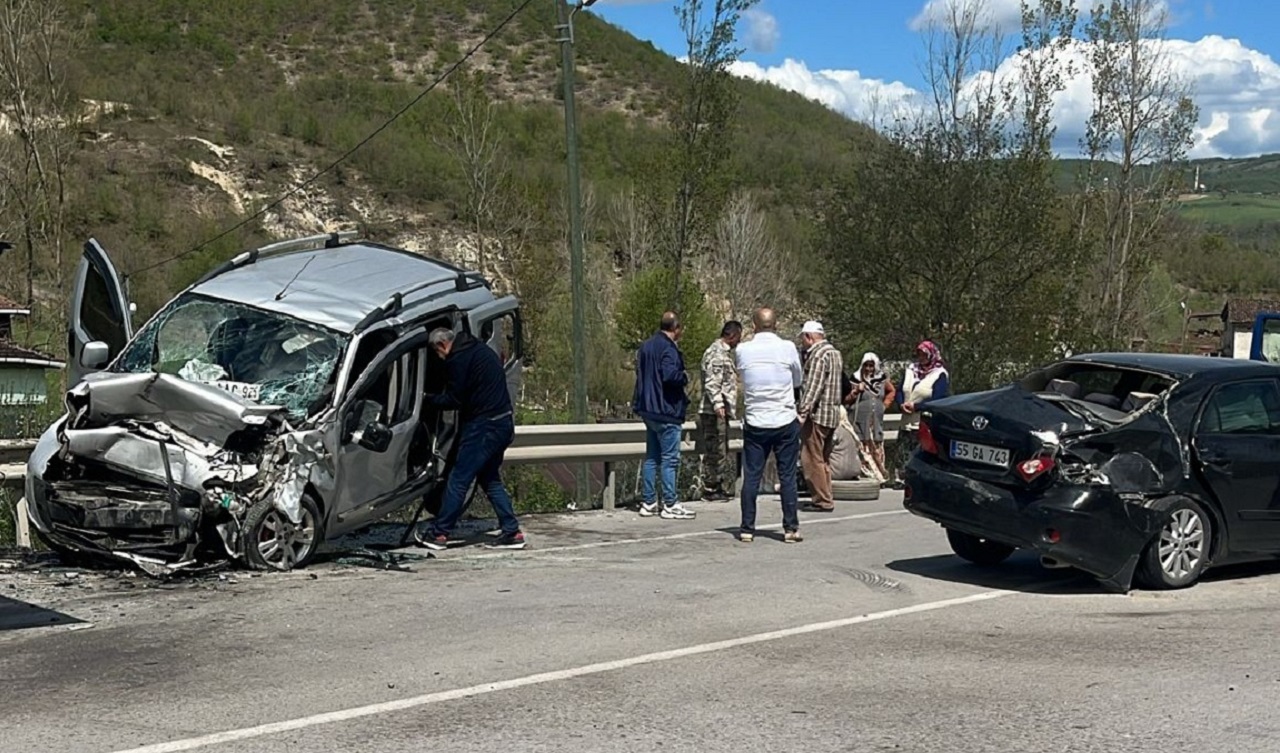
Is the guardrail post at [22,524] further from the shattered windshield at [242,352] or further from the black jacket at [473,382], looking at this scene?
the black jacket at [473,382]

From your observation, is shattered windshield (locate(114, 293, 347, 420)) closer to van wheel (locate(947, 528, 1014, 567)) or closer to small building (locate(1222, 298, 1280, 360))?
van wheel (locate(947, 528, 1014, 567))

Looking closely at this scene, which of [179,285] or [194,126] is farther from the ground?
[194,126]

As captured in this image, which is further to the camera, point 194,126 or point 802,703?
point 194,126

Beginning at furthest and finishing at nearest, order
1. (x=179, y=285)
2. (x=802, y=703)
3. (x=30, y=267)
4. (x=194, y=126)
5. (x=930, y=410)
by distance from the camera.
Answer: (x=194, y=126) → (x=179, y=285) → (x=30, y=267) → (x=930, y=410) → (x=802, y=703)

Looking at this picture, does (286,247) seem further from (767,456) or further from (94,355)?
(767,456)

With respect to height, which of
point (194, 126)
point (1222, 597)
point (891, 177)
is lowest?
point (1222, 597)

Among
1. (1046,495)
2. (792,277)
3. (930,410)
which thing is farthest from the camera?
(792,277)

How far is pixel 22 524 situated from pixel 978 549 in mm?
7147

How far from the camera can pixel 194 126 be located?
65.2 meters

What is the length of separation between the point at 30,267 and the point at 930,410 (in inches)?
1213

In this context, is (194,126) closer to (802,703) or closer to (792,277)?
(792,277)

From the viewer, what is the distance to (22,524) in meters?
11.0

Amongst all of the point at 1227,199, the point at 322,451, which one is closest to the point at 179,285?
the point at 322,451

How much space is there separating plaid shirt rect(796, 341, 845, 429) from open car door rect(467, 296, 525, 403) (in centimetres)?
269
